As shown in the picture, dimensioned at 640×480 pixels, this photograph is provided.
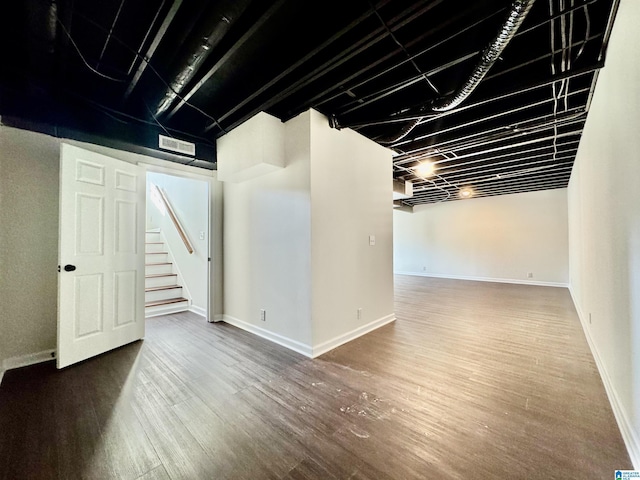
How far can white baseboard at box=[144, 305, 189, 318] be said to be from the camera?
4051mm

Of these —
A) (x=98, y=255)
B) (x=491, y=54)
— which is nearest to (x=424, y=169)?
(x=491, y=54)

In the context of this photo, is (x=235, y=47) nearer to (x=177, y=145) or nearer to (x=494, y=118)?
(x=177, y=145)

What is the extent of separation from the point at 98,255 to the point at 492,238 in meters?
9.14

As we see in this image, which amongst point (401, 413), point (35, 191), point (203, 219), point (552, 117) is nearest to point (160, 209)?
point (203, 219)

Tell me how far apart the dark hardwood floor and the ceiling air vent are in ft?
7.74

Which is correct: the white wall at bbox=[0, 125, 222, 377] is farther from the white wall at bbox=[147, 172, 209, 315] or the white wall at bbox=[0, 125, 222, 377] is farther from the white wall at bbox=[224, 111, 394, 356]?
the white wall at bbox=[224, 111, 394, 356]

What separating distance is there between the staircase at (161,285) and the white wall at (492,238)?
783 cm

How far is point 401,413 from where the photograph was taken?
1743 mm

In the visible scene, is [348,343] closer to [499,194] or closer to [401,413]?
[401,413]

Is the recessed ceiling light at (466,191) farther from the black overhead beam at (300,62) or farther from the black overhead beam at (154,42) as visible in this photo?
the black overhead beam at (154,42)

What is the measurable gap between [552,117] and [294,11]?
2.99m

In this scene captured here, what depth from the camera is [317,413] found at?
5.71ft

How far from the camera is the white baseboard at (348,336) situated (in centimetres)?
268


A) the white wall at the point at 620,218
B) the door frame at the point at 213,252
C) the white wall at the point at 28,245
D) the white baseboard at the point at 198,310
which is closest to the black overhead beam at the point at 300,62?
the door frame at the point at 213,252
